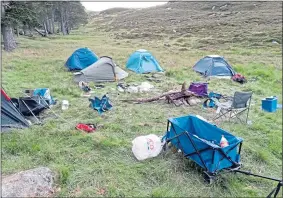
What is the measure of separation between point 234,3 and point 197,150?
48.2 meters

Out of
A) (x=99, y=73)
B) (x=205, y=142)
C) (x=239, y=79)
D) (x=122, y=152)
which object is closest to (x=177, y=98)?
(x=122, y=152)

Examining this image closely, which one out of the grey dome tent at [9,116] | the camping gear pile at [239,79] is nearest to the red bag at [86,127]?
the grey dome tent at [9,116]

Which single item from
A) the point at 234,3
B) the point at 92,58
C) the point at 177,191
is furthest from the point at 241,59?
the point at 234,3

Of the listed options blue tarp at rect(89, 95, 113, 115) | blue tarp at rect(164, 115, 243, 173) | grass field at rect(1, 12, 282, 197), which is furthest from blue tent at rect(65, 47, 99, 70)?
blue tarp at rect(164, 115, 243, 173)

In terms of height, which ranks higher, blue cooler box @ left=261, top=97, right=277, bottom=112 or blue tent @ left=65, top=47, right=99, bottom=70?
blue tent @ left=65, top=47, right=99, bottom=70

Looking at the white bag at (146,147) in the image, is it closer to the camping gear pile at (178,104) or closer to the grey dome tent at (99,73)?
the camping gear pile at (178,104)

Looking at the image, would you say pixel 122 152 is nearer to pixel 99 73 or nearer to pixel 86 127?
pixel 86 127

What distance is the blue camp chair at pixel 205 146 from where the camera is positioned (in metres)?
4.41

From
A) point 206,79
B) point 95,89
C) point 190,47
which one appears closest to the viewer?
point 95,89

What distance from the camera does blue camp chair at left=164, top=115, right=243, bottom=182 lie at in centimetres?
441

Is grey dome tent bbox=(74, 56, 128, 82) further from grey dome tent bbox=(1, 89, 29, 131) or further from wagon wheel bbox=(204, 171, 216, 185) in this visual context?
wagon wheel bbox=(204, 171, 216, 185)

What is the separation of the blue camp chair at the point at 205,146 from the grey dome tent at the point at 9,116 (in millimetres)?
3258

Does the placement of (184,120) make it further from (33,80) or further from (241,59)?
(241,59)

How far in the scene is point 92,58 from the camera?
13.1 m
